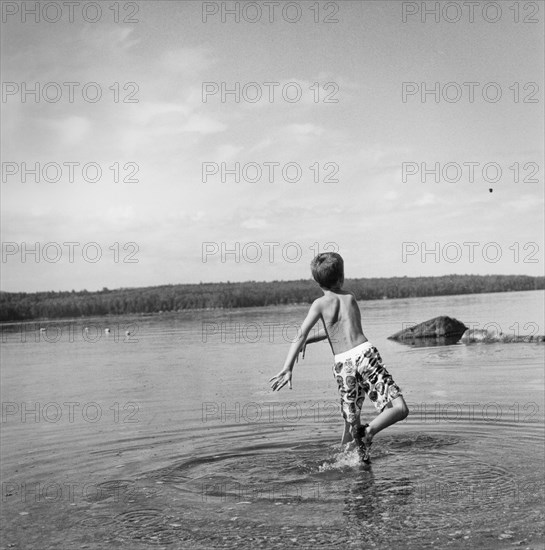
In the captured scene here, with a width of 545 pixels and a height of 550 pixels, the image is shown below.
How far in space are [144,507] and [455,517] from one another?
2.78 meters

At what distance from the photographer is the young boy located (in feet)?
27.3

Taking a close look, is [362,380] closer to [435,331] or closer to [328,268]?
[328,268]

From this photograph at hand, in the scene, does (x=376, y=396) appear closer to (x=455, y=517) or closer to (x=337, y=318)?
(x=337, y=318)

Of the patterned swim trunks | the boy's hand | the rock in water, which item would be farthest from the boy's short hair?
the rock in water

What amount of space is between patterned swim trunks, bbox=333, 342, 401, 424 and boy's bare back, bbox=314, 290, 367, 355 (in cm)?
10

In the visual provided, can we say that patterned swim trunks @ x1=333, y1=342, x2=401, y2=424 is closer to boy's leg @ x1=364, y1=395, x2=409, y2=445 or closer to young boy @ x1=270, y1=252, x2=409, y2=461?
young boy @ x1=270, y1=252, x2=409, y2=461

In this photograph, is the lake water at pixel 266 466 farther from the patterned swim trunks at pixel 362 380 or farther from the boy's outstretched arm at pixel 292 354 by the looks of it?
the boy's outstretched arm at pixel 292 354

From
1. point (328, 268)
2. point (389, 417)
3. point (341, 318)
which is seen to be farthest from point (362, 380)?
point (328, 268)

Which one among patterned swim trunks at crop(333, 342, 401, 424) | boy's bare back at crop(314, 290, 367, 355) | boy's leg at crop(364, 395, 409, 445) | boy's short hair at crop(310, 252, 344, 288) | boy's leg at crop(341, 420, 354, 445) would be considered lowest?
boy's leg at crop(341, 420, 354, 445)

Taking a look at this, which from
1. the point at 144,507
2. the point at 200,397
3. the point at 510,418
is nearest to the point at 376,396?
the point at 144,507

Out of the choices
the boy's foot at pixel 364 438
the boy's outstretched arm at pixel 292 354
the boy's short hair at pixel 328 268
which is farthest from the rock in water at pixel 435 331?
the boy's outstretched arm at pixel 292 354

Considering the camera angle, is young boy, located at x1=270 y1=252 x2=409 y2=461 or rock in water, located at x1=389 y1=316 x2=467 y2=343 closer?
young boy, located at x1=270 y1=252 x2=409 y2=461

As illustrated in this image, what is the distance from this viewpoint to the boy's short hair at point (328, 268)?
27.6ft

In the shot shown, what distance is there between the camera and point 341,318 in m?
8.48
